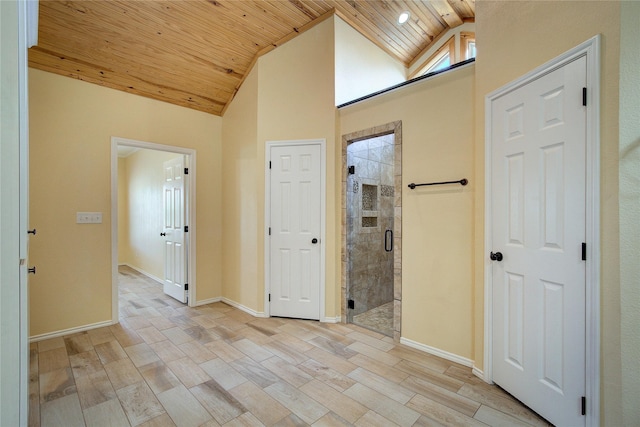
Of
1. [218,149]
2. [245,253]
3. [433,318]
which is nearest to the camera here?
[433,318]

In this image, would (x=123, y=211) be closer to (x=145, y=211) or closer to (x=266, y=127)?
(x=145, y=211)

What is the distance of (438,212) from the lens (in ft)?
7.95

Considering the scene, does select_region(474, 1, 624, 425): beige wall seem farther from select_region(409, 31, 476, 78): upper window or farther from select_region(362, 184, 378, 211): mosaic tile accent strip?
select_region(409, 31, 476, 78): upper window

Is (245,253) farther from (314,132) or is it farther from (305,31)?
(305,31)

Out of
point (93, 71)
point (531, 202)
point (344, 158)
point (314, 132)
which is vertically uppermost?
point (93, 71)

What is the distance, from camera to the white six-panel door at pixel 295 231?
3.21 meters

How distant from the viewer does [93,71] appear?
298 centimetres

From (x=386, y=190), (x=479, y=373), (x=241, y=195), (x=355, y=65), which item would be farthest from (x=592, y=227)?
(x=241, y=195)

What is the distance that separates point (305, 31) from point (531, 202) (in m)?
2.96

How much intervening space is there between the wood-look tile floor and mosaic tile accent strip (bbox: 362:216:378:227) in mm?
1285

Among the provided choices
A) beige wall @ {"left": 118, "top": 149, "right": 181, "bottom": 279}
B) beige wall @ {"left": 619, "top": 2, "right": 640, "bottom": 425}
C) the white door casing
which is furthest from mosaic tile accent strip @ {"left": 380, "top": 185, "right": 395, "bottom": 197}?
beige wall @ {"left": 118, "top": 149, "right": 181, "bottom": 279}

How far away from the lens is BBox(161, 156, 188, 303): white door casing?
153 inches

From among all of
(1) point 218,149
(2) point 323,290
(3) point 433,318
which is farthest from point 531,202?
(1) point 218,149

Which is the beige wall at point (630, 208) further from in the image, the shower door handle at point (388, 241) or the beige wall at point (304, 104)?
the shower door handle at point (388, 241)
